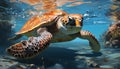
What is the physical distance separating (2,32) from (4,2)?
11.4 ft

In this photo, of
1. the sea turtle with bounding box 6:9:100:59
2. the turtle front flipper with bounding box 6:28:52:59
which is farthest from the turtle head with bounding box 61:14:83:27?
the turtle front flipper with bounding box 6:28:52:59

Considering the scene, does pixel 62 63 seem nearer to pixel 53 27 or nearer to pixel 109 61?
pixel 53 27

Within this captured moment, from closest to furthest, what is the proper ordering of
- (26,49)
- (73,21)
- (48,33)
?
(26,49) → (73,21) → (48,33)

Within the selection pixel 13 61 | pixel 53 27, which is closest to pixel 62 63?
pixel 53 27

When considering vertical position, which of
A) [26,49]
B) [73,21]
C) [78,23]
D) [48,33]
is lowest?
[48,33]

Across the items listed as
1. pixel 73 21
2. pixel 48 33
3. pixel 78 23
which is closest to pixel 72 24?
pixel 73 21

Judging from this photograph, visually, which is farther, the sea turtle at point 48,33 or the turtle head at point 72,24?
the turtle head at point 72,24

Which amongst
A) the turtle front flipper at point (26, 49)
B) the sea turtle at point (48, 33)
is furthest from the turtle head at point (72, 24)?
the turtle front flipper at point (26, 49)

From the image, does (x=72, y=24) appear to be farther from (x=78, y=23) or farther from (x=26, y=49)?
(x=26, y=49)

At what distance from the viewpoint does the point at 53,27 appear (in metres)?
8.27

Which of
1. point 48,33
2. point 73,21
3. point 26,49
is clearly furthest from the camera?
point 48,33

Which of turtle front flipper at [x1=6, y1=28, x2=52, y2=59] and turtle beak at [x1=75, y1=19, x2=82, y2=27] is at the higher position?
turtle beak at [x1=75, y1=19, x2=82, y2=27]

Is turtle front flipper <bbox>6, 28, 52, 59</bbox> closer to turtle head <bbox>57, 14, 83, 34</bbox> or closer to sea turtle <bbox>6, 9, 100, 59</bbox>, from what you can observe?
sea turtle <bbox>6, 9, 100, 59</bbox>

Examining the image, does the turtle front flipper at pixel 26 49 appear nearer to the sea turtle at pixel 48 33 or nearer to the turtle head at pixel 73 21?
the sea turtle at pixel 48 33
